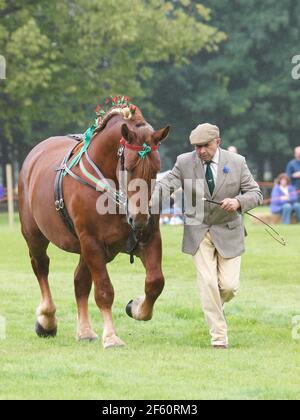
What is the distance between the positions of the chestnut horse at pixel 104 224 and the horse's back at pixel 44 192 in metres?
0.01

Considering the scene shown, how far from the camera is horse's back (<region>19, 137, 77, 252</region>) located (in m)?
10.7

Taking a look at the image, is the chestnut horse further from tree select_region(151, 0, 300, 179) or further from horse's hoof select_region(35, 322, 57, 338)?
tree select_region(151, 0, 300, 179)

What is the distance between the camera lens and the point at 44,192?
1100 cm

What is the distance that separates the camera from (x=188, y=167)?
978cm

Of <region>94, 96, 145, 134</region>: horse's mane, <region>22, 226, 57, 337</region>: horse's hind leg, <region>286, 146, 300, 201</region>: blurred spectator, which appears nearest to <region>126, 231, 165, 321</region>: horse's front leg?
<region>94, 96, 145, 134</region>: horse's mane

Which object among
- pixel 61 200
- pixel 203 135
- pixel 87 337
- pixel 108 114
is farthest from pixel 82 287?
pixel 203 135

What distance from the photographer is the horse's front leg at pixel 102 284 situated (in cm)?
975

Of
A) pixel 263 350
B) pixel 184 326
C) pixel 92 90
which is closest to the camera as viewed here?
pixel 263 350

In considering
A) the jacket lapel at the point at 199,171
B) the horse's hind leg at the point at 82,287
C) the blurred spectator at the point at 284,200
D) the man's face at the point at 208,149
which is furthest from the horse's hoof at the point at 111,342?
the blurred spectator at the point at 284,200

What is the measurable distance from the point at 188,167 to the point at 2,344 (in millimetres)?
2286
